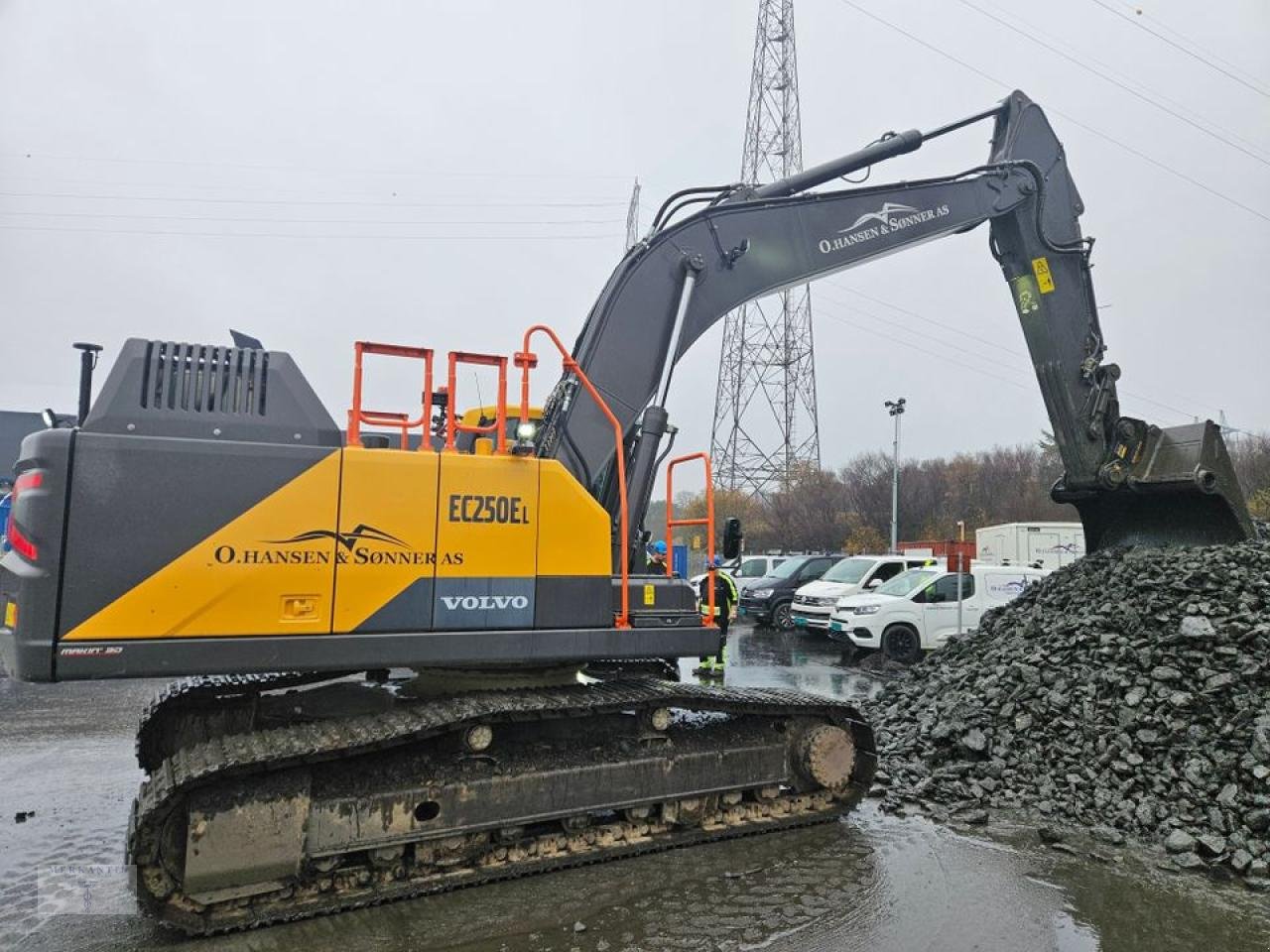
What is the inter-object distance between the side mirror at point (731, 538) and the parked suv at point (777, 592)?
518 inches

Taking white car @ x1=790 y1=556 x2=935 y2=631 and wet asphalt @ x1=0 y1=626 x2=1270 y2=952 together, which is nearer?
wet asphalt @ x1=0 y1=626 x2=1270 y2=952

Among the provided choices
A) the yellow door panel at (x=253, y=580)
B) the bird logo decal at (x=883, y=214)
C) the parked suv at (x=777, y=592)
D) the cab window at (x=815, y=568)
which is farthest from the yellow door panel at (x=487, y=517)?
the cab window at (x=815, y=568)

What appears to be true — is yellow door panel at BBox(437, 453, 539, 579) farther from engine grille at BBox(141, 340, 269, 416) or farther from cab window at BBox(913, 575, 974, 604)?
cab window at BBox(913, 575, 974, 604)

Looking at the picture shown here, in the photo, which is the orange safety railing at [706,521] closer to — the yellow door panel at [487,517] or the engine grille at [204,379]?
the yellow door panel at [487,517]

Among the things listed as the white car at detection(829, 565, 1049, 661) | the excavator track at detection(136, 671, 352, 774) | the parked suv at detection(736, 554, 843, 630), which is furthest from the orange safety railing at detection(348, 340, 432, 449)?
the parked suv at detection(736, 554, 843, 630)

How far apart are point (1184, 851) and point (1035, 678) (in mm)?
1949

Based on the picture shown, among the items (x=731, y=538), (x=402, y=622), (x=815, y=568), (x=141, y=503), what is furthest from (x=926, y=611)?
(x=141, y=503)

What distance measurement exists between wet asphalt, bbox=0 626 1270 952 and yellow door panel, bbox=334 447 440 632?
1469 millimetres

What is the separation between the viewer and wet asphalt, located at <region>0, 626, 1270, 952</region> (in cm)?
380

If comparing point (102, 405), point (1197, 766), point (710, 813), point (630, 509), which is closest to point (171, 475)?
point (102, 405)

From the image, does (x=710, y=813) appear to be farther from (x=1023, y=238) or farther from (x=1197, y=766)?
(x=1023, y=238)

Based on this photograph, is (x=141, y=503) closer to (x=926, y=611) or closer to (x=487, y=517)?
(x=487, y=517)

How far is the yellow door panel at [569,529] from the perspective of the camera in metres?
4.51

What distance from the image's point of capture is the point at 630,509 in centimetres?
512
